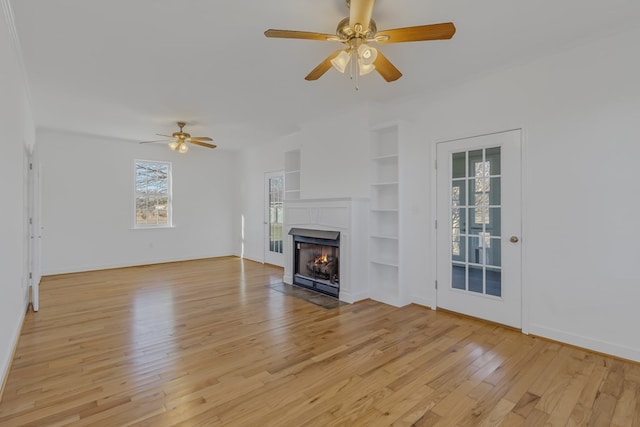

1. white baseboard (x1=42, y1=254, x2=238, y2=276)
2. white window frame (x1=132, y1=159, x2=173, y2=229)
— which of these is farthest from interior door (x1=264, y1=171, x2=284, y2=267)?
white window frame (x1=132, y1=159, x2=173, y2=229)

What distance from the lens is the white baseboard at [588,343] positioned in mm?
2670

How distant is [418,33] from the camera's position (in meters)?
2.14

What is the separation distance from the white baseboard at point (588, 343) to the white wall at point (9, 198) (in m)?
4.43

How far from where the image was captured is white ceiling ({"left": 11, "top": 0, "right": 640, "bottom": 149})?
7.77ft

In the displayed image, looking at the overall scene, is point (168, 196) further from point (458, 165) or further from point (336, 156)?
point (458, 165)

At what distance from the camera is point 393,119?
4402 millimetres

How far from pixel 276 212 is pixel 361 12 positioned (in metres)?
5.42

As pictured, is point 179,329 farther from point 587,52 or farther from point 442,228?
point 587,52

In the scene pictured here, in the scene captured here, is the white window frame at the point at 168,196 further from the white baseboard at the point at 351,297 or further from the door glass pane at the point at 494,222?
the door glass pane at the point at 494,222

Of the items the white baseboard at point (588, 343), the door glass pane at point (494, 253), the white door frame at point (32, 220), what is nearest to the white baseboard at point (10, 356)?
the white door frame at point (32, 220)

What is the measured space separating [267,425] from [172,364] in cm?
114

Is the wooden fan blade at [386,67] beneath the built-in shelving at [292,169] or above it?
above

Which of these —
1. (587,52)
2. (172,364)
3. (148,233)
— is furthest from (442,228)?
(148,233)

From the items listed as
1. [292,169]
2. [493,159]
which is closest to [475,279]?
[493,159]
